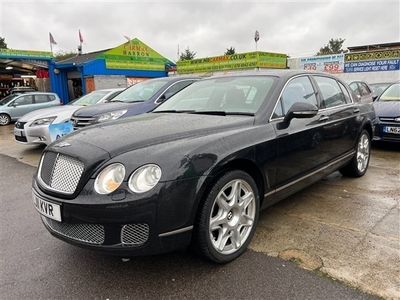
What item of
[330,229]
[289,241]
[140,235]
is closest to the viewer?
[140,235]

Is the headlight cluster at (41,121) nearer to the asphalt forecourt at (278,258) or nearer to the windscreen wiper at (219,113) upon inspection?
the asphalt forecourt at (278,258)

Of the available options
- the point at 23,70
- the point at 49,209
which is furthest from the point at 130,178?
the point at 23,70

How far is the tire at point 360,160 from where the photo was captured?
5215 millimetres

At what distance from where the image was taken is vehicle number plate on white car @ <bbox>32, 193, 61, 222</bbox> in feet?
8.59

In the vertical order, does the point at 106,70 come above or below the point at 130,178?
above

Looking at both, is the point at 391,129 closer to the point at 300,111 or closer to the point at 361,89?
the point at 361,89

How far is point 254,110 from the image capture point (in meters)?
3.45

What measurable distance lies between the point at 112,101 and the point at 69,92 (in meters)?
17.0

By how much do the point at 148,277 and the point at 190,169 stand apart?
95 cm

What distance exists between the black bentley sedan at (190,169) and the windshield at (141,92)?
3.40 m

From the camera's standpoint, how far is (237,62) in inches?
865

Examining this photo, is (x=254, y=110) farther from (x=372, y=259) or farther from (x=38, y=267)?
(x=38, y=267)

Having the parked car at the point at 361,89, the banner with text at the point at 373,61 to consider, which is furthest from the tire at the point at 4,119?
the banner with text at the point at 373,61

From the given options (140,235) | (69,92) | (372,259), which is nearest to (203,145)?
(140,235)
